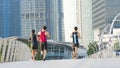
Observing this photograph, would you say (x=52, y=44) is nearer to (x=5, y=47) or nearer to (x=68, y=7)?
(x=5, y=47)

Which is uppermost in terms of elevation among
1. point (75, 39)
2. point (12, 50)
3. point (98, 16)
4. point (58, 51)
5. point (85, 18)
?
point (98, 16)

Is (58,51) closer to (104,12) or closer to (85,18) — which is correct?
(104,12)

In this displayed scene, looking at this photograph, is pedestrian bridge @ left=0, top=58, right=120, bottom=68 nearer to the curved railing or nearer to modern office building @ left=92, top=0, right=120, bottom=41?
the curved railing

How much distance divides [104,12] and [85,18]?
28.1 meters

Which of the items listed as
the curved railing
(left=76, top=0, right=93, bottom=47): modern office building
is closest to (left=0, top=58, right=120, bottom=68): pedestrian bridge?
the curved railing

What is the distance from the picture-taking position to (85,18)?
179375mm

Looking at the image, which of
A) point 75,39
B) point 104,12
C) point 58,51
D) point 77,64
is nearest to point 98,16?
point 104,12

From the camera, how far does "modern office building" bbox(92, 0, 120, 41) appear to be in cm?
14931

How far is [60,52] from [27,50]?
5023 cm

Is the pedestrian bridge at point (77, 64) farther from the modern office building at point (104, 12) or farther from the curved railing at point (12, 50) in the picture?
the modern office building at point (104, 12)

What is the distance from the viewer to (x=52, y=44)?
10844 cm

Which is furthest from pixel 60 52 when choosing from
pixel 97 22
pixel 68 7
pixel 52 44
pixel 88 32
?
pixel 68 7

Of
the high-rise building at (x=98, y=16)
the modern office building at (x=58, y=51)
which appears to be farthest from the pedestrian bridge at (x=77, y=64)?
the high-rise building at (x=98, y=16)

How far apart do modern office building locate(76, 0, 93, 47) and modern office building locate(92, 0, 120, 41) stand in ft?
46.1
